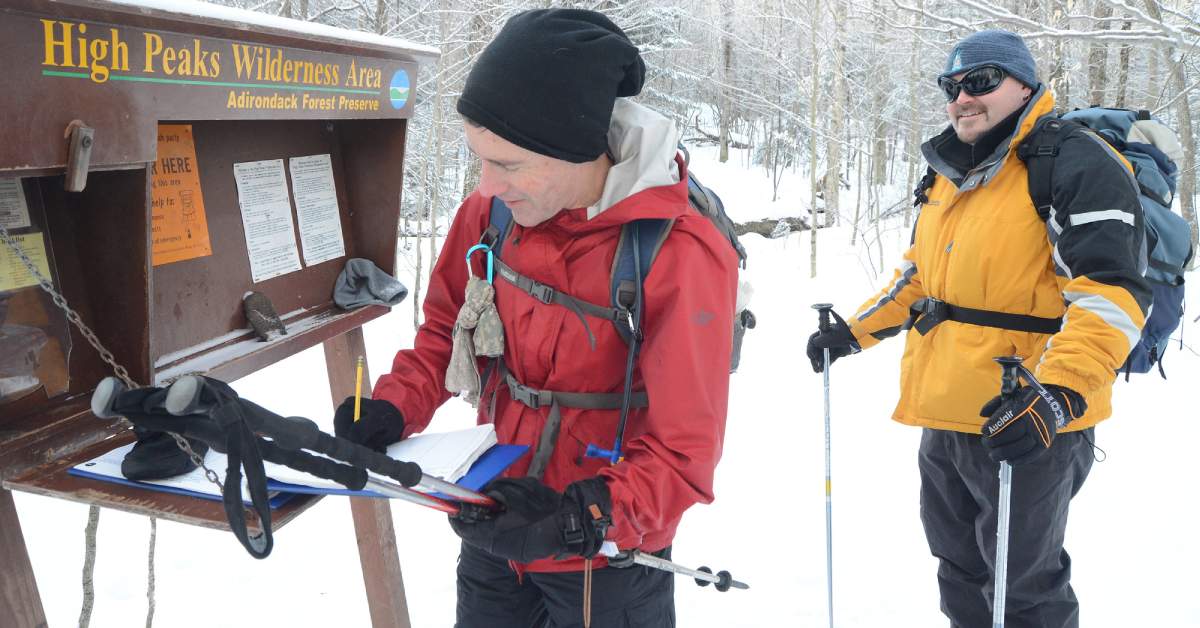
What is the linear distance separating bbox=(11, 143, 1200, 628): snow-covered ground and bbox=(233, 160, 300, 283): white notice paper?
1.72 meters

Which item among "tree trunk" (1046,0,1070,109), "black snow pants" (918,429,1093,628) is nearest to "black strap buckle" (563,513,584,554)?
"black snow pants" (918,429,1093,628)

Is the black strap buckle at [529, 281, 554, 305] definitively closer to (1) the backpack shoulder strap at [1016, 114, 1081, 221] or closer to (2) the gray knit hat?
(1) the backpack shoulder strap at [1016, 114, 1081, 221]

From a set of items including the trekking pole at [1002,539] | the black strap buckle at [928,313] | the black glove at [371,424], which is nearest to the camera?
the black glove at [371,424]

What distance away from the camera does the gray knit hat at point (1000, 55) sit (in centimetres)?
259

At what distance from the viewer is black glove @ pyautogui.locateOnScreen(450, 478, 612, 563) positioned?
1508 mm

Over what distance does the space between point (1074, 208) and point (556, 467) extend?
170 centimetres

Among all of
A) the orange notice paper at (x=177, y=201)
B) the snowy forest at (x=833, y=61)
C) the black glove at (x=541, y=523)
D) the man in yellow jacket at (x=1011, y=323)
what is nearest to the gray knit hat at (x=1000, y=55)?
the man in yellow jacket at (x=1011, y=323)

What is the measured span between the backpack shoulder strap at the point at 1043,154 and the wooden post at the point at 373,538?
7.65 ft

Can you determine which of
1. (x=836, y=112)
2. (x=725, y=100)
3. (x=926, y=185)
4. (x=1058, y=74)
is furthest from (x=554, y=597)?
(x=725, y=100)

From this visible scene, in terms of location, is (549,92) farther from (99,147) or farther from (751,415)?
(751,415)

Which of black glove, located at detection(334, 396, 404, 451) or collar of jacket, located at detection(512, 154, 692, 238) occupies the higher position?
collar of jacket, located at detection(512, 154, 692, 238)

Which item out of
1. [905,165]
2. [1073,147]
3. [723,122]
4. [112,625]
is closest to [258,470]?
[1073,147]

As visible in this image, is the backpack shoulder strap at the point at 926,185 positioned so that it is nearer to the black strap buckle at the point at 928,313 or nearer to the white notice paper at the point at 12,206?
the black strap buckle at the point at 928,313

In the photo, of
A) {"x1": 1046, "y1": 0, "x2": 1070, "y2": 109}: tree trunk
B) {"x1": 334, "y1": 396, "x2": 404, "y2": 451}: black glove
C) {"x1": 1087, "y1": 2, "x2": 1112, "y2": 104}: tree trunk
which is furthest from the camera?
{"x1": 1087, "y1": 2, "x2": 1112, "y2": 104}: tree trunk
